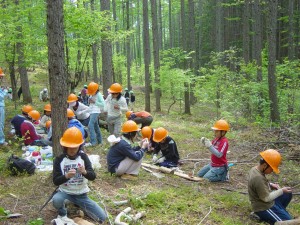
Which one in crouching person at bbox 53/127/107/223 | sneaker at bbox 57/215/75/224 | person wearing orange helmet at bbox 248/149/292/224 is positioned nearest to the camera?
sneaker at bbox 57/215/75/224

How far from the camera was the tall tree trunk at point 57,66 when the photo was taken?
5.02m

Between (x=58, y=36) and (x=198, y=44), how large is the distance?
33712 millimetres

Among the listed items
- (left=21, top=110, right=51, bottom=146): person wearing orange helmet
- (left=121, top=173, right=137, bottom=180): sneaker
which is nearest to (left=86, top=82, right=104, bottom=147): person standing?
(left=21, top=110, right=51, bottom=146): person wearing orange helmet

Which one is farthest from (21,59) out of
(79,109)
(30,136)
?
(30,136)

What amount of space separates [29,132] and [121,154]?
3532mm

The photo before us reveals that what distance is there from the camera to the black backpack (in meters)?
6.59

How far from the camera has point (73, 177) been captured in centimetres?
466

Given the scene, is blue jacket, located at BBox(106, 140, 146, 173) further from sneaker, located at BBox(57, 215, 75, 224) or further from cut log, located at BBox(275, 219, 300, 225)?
cut log, located at BBox(275, 219, 300, 225)

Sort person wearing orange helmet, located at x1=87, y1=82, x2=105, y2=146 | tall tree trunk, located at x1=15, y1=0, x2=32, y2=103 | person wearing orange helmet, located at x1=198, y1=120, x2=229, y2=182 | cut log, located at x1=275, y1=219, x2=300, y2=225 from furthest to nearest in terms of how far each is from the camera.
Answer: tall tree trunk, located at x1=15, y1=0, x2=32, y2=103 < person wearing orange helmet, located at x1=87, y1=82, x2=105, y2=146 < person wearing orange helmet, located at x1=198, y1=120, x2=229, y2=182 < cut log, located at x1=275, y1=219, x2=300, y2=225

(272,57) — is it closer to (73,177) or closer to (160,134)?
(160,134)

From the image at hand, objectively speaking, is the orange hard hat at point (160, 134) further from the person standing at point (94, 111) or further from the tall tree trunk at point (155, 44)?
the tall tree trunk at point (155, 44)

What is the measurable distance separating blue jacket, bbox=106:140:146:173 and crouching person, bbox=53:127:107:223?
1.89 m

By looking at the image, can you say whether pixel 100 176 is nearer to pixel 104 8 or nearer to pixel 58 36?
pixel 58 36

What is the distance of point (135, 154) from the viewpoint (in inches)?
258
